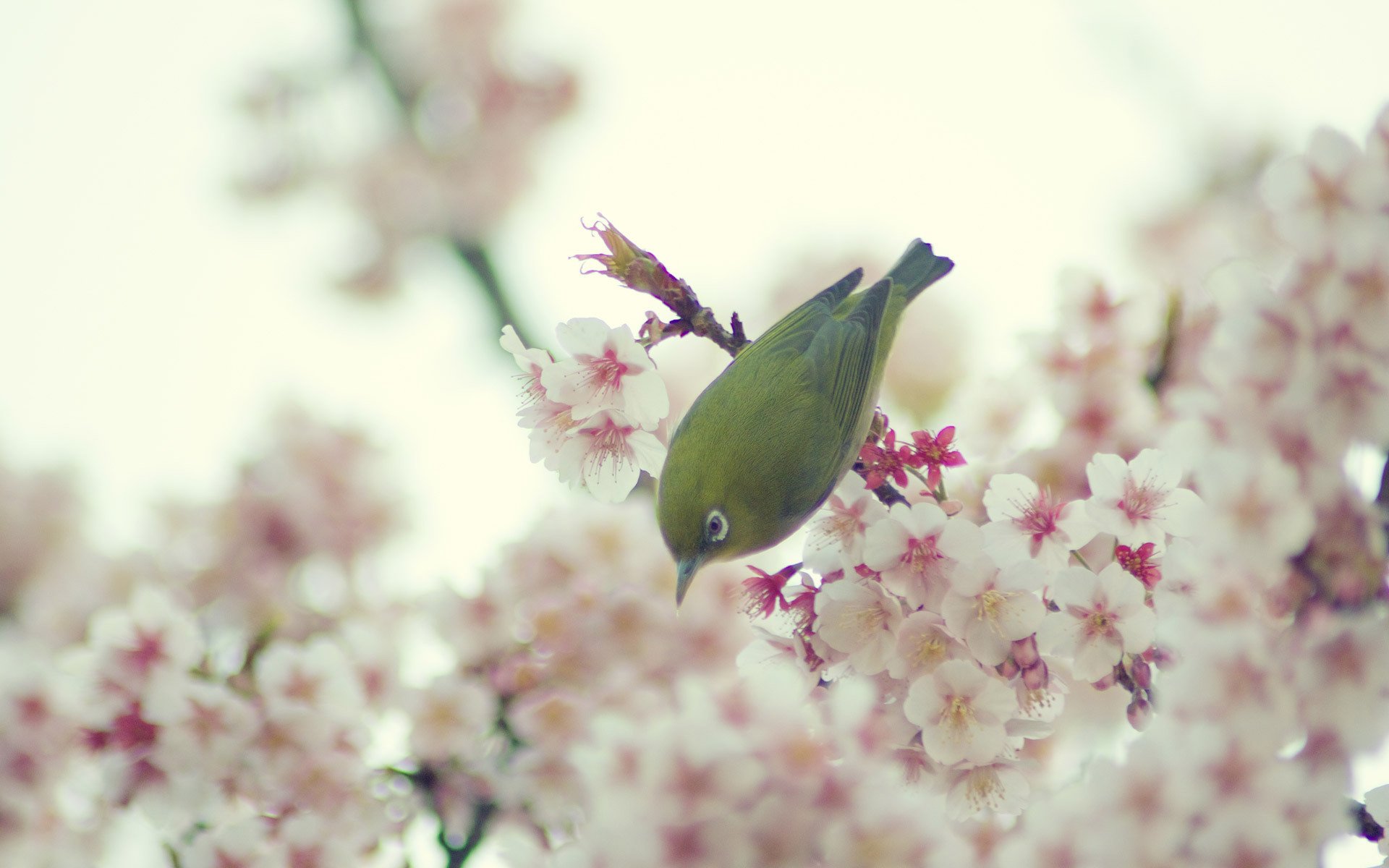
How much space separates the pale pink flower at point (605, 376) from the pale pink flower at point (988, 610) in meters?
0.54

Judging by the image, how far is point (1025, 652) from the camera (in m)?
1.62

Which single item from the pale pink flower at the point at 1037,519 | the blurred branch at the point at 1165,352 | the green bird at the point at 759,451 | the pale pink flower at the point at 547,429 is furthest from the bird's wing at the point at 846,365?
the blurred branch at the point at 1165,352

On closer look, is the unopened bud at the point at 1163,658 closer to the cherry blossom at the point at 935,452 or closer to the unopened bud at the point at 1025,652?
the unopened bud at the point at 1025,652

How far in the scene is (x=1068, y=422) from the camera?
8.48ft

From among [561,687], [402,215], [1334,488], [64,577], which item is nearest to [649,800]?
[1334,488]

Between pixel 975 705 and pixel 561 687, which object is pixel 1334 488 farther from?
pixel 561 687

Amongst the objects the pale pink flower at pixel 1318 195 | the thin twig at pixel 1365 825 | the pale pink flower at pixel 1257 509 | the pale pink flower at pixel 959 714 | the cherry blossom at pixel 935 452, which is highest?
the pale pink flower at pixel 1318 195

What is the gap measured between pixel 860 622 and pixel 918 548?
0.49 ft

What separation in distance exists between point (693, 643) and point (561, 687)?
44 cm

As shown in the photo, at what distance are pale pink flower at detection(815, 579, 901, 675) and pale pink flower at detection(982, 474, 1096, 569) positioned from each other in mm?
224

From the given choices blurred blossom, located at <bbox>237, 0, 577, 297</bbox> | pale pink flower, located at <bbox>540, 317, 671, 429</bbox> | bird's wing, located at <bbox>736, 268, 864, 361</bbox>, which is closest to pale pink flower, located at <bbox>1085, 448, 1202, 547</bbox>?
pale pink flower, located at <bbox>540, 317, 671, 429</bbox>

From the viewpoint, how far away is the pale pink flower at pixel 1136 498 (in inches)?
64.2

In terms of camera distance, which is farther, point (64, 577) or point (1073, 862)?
point (64, 577)

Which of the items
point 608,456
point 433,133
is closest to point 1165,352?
point 608,456
